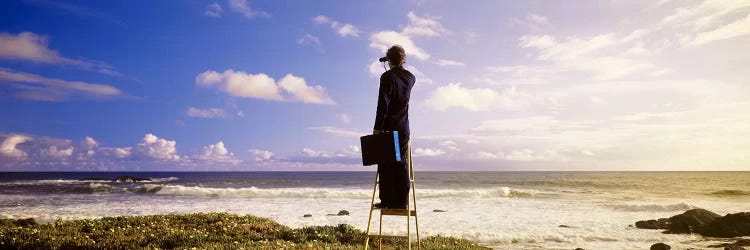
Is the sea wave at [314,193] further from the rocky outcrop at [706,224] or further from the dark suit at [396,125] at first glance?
the dark suit at [396,125]

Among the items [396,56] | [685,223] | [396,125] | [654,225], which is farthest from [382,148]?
[654,225]

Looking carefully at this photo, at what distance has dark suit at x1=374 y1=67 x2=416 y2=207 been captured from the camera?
6.49 m

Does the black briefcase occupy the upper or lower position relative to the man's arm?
lower

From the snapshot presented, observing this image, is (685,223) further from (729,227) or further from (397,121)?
(397,121)

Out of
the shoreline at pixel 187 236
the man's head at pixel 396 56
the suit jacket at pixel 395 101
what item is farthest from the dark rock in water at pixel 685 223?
the man's head at pixel 396 56

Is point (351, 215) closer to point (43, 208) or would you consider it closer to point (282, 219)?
point (282, 219)

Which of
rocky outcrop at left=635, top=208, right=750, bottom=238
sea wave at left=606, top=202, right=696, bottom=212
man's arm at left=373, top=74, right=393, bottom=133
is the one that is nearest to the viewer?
man's arm at left=373, top=74, right=393, bottom=133

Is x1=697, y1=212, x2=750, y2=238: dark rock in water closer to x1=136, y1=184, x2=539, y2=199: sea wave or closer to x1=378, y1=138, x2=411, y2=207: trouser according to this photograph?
x1=378, y1=138, x2=411, y2=207: trouser

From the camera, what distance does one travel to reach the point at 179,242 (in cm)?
1071

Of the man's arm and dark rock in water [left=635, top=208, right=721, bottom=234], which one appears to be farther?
dark rock in water [left=635, top=208, right=721, bottom=234]

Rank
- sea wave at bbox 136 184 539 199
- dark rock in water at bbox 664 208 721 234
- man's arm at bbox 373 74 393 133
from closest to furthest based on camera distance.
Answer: man's arm at bbox 373 74 393 133 → dark rock in water at bbox 664 208 721 234 → sea wave at bbox 136 184 539 199

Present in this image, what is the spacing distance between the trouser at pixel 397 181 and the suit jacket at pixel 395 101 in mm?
266

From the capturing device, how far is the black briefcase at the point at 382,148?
6160 millimetres

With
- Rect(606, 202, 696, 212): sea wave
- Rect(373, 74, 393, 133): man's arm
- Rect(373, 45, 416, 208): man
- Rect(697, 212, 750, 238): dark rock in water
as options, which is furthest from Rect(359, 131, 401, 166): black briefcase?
Rect(606, 202, 696, 212): sea wave
